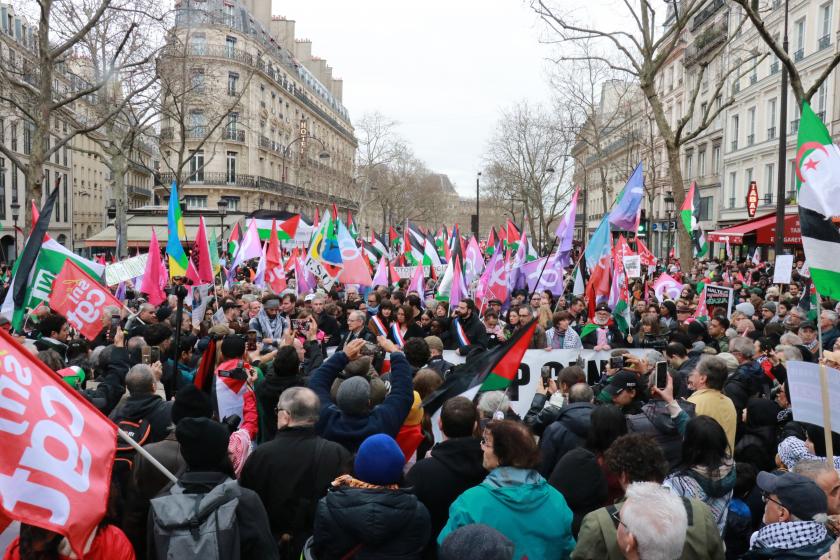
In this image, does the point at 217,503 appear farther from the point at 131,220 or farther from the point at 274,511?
the point at 131,220

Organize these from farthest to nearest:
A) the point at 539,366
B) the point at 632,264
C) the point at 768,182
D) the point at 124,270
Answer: the point at 768,182 < the point at 632,264 < the point at 124,270 < the point at 539,366

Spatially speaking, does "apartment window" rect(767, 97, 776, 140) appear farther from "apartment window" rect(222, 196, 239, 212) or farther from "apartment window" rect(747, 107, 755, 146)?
"apartment window" rect(222, 196, 239, 212)

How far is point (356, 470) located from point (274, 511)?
0.88 meters

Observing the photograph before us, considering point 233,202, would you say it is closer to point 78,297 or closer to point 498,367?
point 78,297

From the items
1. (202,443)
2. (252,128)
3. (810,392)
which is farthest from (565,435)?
(252,128)

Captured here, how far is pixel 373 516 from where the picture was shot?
2908 mm

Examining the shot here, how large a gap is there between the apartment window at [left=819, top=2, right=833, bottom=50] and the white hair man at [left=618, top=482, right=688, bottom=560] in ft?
112

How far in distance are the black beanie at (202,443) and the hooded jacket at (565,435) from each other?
1920 mm

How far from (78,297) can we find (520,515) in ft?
20.3

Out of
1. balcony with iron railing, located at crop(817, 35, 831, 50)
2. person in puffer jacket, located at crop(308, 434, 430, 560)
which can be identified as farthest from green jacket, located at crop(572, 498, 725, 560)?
balcony with iron railing, located at crop(817, 35, 831, 50)

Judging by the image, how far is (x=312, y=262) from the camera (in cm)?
1538

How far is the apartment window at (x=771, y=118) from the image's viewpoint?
121ft

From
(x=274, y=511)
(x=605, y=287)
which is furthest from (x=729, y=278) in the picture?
(x=274, y=511)

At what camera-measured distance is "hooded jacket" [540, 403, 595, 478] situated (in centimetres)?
410
